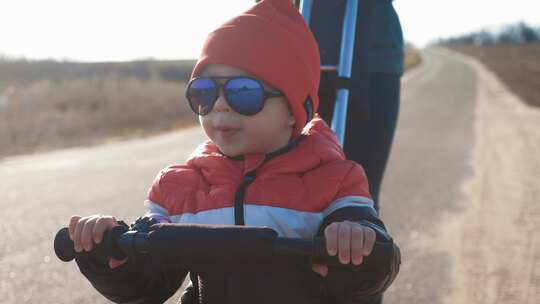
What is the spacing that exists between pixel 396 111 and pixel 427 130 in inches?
348

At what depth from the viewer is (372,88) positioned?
2.64 metres

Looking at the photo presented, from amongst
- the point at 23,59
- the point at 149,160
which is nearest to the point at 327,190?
the point at 149,160

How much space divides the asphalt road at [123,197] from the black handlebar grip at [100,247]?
1.79 meters

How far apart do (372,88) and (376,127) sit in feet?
0.57

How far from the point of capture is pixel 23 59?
3262cm

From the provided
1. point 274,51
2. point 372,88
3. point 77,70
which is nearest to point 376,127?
point 372,88

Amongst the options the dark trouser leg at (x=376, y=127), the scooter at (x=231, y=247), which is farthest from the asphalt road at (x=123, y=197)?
the scooter at (x=231, y=247)

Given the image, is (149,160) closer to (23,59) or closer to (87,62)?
(23,59)

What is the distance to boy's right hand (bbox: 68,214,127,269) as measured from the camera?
157 centimetres

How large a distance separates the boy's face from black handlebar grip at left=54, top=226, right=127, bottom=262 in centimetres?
45

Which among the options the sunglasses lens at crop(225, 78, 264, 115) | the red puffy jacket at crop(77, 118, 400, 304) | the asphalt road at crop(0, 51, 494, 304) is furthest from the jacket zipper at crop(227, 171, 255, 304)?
the asphalt road at crop(0, 51, 494, 304)

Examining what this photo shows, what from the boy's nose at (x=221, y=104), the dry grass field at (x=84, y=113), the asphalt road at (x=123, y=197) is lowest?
the dry grass field at (x=84, y=113)

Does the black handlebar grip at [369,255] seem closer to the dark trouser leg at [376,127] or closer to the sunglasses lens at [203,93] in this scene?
the sunglasses lens at [203,93]

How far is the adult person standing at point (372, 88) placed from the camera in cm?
259
